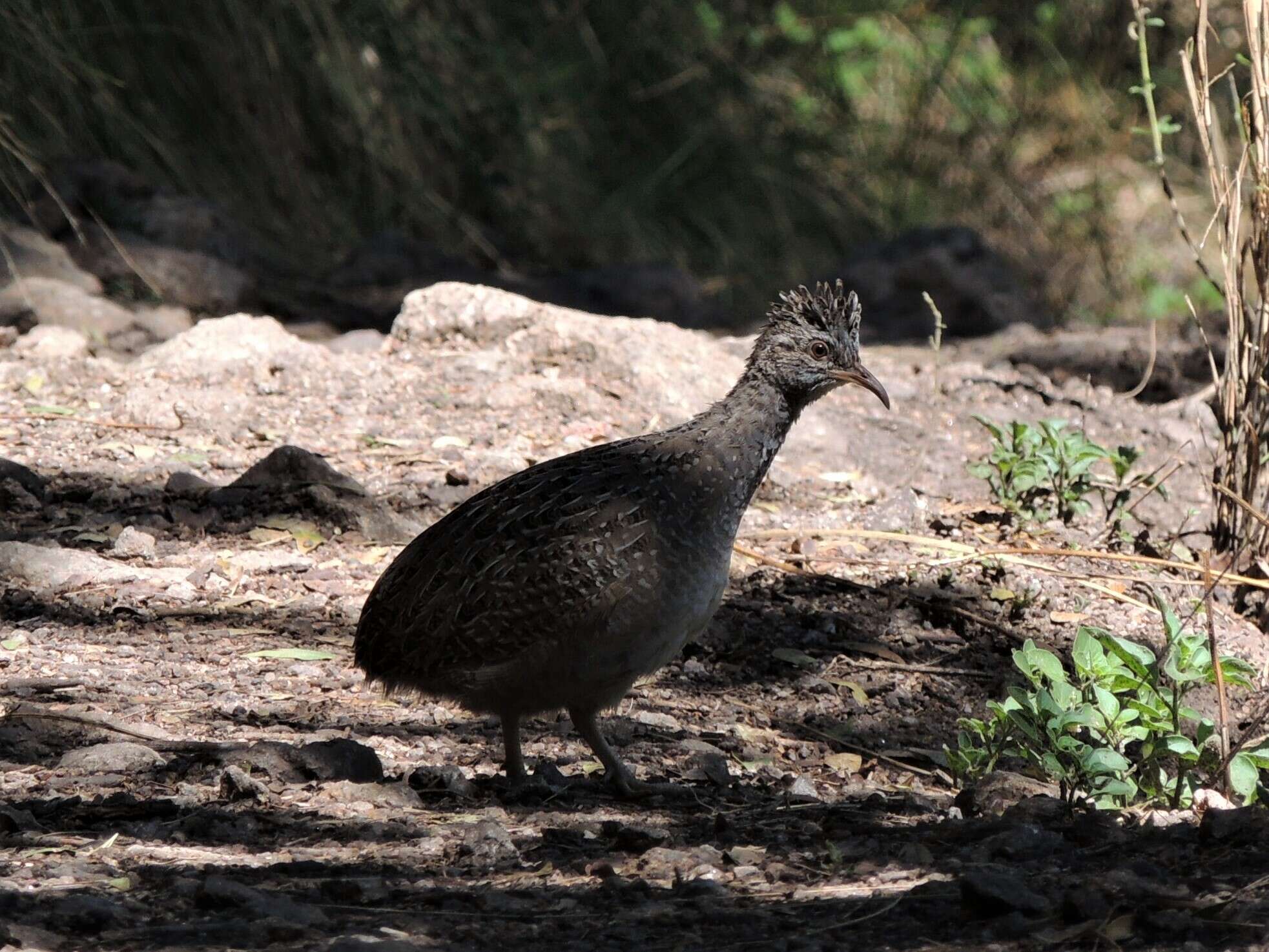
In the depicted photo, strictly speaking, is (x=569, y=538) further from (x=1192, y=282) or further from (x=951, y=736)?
(x=1192, y=282)

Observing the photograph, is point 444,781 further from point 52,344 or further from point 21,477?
point 52,344

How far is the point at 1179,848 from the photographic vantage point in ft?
10.8

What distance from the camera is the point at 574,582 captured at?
3883 mm

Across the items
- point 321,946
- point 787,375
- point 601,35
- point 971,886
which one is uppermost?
point 601,35

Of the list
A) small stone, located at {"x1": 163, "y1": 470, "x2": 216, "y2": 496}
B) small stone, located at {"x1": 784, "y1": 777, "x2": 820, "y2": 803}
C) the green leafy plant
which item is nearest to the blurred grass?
small stone, located at {"x1": 163, "y1": 470, "x2": 216, "y2": 496}

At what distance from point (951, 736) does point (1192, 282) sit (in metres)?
8.99

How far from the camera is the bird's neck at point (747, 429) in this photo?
164 inches

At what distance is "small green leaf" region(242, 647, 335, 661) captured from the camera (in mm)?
4559

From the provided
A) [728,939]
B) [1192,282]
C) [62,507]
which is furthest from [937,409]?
[1192,282]

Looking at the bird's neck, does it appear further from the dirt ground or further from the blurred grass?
the blurred grass

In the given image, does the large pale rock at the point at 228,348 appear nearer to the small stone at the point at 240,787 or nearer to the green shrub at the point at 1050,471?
the green shrub at the point at 1050,471

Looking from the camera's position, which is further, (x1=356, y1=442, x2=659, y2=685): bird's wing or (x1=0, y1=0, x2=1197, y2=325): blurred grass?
(x1=0, y1=0, x2=1197, y2=325): blurred grass

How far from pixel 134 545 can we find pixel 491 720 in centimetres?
137

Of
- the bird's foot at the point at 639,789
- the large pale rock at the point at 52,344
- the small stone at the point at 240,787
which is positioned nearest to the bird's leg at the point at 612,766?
the bird's foot at the point at 639,789
